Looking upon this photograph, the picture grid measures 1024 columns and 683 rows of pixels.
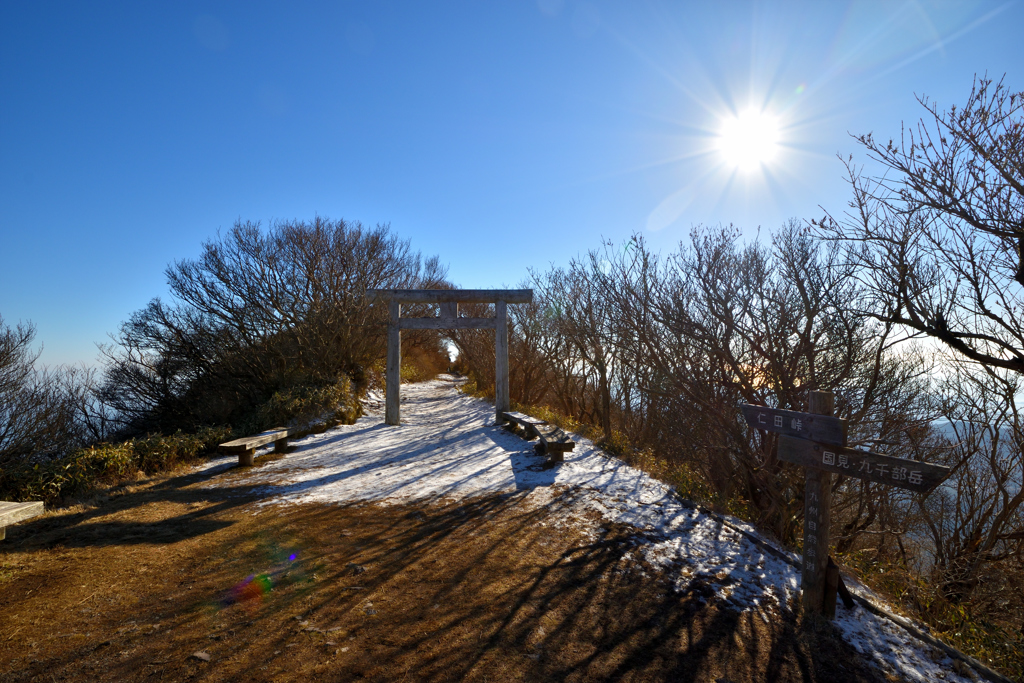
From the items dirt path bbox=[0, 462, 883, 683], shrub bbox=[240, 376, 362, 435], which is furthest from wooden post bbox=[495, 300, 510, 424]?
dirt path bbox=[0, 462, 883, 683]

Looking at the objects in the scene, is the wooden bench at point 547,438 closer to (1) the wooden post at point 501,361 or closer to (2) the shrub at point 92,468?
(1) the wooden post at point 501,361

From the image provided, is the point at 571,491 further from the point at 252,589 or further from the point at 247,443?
the point at 247,443

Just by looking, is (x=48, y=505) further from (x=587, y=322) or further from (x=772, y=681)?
(x=587, y=322)

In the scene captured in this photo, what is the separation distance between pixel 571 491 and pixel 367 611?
309cm

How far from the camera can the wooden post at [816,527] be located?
314cm

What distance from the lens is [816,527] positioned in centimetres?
322

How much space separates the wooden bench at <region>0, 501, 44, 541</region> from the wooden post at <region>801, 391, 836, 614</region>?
5.64 m

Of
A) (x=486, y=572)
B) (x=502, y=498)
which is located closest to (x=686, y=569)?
(x=486, y=572)

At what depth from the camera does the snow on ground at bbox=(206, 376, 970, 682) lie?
3168 mm

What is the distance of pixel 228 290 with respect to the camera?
13609 mm

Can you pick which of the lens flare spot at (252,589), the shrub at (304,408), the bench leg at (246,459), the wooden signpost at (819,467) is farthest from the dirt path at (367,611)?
the shrub at (304,408)

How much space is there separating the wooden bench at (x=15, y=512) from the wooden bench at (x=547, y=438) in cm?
530

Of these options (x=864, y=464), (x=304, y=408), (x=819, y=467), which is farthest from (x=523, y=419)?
(x=864, y=464)

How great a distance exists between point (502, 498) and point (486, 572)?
1.85 meters
